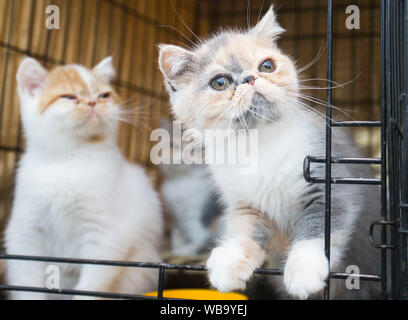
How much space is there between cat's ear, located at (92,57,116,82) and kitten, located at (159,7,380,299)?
388 millimetres

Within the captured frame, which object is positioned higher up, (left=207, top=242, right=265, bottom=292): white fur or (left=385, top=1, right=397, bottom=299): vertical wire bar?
(left=385, top=1, right=397, bottom=299): vertical wire bar

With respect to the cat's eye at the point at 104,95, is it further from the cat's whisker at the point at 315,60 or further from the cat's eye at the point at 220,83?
the cat's whisker at the point at 315,60

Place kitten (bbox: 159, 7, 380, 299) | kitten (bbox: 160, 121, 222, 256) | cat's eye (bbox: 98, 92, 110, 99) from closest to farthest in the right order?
1. kitten (bbox: 159, 7, 380, 299)
2. cat's eye (bbox: 98, 92, 110, 99)
3. kitten (bbox: 160, 121, 222, 256)

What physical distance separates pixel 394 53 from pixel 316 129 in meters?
0.25

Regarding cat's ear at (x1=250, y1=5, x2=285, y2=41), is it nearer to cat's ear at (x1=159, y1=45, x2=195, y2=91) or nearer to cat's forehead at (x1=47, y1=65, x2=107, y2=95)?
cat's ear at (x1=159, y1=45, x2=195, y2=91)

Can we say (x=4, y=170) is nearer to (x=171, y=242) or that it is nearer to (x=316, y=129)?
(x=171, y=242)

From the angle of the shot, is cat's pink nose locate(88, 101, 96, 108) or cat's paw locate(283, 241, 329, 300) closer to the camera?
cat's paw locate(283, 241, 329, 300)

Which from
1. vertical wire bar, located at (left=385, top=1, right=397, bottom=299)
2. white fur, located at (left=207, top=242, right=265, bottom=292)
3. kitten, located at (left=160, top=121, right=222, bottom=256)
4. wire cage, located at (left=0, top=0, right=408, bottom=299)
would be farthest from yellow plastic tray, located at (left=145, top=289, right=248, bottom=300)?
vertical wire bar, located at (left=385, top=1, right=397, bottom=299)

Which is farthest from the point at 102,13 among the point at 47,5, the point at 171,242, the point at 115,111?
the point at 171,242

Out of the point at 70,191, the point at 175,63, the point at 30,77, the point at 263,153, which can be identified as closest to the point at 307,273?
the point at 263,153

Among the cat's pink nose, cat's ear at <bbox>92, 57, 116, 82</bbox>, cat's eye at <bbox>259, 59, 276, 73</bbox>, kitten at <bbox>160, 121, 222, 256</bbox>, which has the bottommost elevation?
kitten at <bbox>160, 121, 222, 256</bbox>

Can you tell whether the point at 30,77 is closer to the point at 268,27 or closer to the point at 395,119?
the point at 268,27

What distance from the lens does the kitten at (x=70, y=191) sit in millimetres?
1381

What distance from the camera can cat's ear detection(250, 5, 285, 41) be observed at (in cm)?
118
